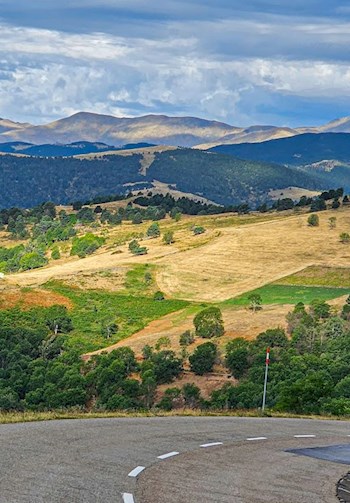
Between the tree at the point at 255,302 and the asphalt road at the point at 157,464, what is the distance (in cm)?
10431

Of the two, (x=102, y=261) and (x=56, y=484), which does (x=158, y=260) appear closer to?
(x=102, y=261)

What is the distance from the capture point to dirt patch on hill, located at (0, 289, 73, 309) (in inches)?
5404

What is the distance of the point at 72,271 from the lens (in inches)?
6619

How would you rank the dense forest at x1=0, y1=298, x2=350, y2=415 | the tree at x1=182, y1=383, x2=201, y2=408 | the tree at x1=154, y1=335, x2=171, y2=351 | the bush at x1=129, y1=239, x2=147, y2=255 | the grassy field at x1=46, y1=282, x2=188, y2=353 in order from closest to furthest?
the dense forest at x1=0, y1=298, x2=350, y2=415
the tree at x1=182, y1=383, x2=201, y2=408
the tree at x1=154, y1=335, x2=171, y2=351
the grassy field at x1=46, y1=282, x2=188, y2=353
the bush at x1=129, y1=239, x2=147, y2=255

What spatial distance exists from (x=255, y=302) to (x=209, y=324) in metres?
17.9

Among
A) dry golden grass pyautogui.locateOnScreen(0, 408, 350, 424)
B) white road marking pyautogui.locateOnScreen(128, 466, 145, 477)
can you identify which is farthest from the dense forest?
white road marking pyautogui.locateOnScreen(128, 466, 145, 477)

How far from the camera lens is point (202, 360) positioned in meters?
95.4

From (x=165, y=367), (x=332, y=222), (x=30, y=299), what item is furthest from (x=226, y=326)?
(x=332, y=222)

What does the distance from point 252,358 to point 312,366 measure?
13.8 meters

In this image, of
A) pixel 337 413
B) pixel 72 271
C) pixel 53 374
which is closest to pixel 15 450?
pixel 337 413

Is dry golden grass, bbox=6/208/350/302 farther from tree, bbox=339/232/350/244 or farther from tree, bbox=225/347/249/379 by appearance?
tree, bbox=225/347/249/379

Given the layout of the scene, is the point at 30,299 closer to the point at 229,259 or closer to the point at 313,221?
the point at 229,259

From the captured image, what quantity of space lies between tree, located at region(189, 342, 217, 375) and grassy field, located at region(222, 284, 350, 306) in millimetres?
38926

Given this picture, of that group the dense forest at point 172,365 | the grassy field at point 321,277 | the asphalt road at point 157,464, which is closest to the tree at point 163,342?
the dense forest at point 172,365
